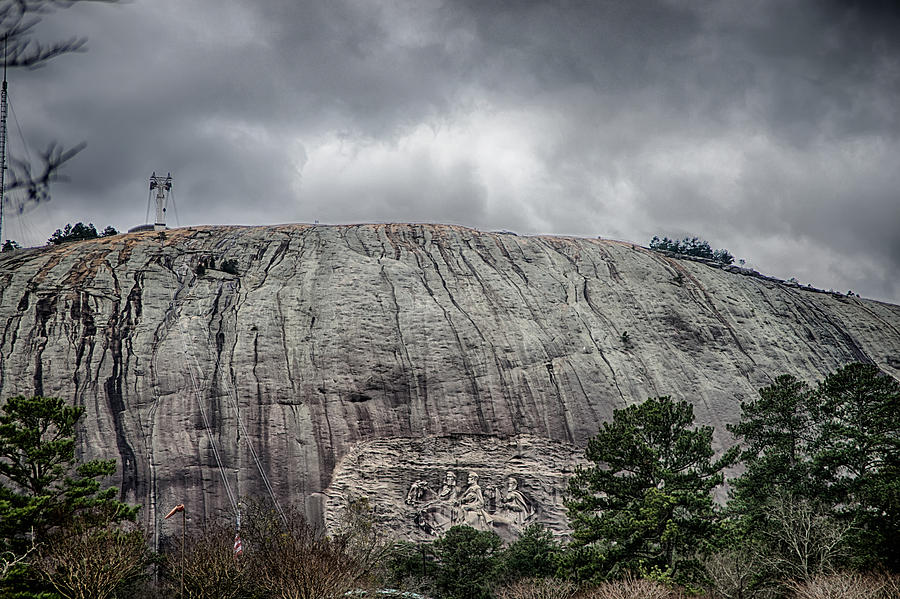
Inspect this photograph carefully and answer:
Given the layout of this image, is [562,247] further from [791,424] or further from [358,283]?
[791,424]

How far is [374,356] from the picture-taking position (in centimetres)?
5809

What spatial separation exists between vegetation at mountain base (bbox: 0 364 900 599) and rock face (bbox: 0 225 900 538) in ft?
37.6

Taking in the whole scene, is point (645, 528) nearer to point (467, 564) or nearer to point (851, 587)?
point (851, 587)

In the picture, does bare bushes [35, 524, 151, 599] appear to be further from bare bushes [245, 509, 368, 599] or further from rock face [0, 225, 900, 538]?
rock face [0, 225, 900, 538]

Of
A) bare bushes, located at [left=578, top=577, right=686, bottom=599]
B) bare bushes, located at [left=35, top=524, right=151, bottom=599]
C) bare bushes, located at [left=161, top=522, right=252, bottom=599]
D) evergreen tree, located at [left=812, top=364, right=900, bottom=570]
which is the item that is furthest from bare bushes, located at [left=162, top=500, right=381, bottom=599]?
evergreen tree, located at [left=812, top=364, right=900, bottom=570]

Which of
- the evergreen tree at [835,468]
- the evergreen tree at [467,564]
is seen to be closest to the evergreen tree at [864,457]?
the evergreen tree at [835,468]

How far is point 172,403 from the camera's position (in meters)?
53.0

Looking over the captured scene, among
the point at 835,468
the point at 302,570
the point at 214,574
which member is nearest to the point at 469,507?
the point at 835,468

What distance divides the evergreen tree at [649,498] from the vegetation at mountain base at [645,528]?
0.07 metres

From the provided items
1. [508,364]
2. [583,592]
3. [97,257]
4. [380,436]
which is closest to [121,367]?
[97,257]

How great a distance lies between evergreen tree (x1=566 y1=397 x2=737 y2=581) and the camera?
30453 mm

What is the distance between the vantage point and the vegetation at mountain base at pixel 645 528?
27.6 metres

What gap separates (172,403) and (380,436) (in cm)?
1427

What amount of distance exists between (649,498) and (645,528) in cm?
115
